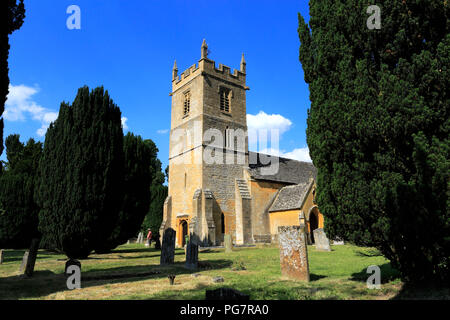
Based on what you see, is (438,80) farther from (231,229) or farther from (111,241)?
(231,229)

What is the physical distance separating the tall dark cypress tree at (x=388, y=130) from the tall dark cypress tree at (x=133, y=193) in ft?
32.3

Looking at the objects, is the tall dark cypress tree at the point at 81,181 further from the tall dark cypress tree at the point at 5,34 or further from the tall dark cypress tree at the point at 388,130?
the tall dark cypress tree at the point at 388,130

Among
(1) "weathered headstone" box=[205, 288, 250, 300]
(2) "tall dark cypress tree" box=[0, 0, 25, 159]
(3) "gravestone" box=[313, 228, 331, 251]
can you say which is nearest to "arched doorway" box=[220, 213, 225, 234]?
(3) "gravestone" box=[313, 228, 331, 251]

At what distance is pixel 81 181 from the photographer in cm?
1084

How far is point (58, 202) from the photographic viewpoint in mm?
10938

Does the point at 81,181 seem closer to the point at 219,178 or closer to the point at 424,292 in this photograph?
the point at 424,292

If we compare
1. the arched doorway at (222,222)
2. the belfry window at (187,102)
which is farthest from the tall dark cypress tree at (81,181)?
the belfry window at (187,102)

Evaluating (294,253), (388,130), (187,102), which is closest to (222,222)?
(187,102)

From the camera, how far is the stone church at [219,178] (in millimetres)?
23656

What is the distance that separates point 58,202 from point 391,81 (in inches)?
454

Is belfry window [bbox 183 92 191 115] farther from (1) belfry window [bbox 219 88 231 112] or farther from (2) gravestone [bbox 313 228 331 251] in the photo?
(2) gravestone [bbox 313 228 331 251]

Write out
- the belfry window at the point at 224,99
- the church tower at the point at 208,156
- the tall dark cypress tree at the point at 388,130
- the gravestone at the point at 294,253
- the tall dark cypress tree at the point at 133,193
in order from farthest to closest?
the belfry window at the point at 224,99 → the church tower at the point at 208,156 → the tall dark cypress tree at the point at 133,193 → the gravestone at the point at 294,253 → the tall dark cypress tree at the point at 388,130
